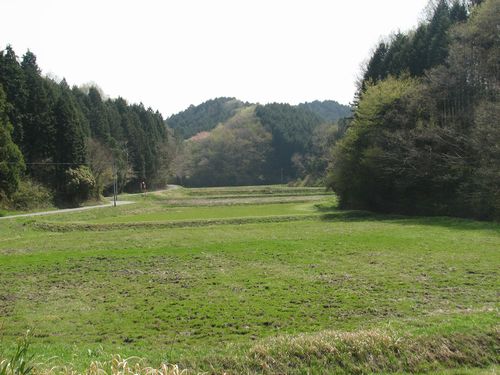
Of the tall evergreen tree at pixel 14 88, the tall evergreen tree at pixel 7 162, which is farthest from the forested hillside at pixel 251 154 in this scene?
the tall evergreen tree at pixel 7 162

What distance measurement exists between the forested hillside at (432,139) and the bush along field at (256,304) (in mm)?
9715

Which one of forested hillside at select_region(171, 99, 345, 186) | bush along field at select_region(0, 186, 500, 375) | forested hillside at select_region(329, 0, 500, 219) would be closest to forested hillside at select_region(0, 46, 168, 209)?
bush along field at select_region(0, 186, 500, 375)

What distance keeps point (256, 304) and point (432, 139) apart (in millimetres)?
29183

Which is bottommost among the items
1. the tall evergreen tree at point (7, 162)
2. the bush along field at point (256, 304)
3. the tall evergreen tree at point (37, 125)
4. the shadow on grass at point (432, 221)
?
the shadow on grass at point (432, 221)

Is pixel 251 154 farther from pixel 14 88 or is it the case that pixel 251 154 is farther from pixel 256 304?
pixel 256 304

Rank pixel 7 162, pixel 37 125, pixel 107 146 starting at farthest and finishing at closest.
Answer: pixel 107 146 < pixel 37 125 < pixel 7 162

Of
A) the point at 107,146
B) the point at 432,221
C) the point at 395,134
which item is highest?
the point at 107,146

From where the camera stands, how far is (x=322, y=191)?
74.4 meters

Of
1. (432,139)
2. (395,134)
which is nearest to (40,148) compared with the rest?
(395,134)

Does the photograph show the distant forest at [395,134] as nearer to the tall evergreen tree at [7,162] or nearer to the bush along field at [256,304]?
the tall evergreen tree at [7,162]

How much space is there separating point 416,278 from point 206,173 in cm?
11348

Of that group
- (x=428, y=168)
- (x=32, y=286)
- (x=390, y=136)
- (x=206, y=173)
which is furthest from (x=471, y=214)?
(x=206, y=173)

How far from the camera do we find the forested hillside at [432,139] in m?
32.8

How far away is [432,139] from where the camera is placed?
35.2m
